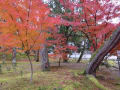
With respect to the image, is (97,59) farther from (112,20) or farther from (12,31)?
(12,31)

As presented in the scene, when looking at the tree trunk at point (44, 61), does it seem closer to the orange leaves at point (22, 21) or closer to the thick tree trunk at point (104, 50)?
the thick tree trunk at point (104, 50)

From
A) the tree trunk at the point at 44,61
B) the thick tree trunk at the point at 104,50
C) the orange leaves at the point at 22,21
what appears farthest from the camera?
the tree trunk at the point at 44,61

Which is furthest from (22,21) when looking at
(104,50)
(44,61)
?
(44,61)

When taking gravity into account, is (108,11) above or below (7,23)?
above

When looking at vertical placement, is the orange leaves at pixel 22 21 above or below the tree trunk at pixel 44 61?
above

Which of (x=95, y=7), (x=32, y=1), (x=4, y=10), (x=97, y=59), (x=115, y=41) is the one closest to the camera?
(x=4, y=10)

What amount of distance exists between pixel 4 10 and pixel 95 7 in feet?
15.3

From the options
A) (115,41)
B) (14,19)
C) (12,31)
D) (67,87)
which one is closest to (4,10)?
(14,19)

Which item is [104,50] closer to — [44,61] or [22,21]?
[22,21]

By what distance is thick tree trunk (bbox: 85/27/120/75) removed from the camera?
4.39 meters

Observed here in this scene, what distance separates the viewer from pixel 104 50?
488 centimetres

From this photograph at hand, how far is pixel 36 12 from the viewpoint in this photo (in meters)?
4.11

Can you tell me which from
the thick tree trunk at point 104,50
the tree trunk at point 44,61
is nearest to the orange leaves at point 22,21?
the thick tree trunk at point 104,50

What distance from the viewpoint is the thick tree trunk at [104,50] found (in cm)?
439
